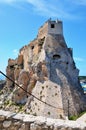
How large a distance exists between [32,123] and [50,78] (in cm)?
2480

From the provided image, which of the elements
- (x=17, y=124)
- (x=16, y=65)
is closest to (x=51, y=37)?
(x=16, y=65)

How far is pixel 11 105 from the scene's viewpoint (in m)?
33.9

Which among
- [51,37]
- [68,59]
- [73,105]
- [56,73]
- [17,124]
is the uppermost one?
[51,37]

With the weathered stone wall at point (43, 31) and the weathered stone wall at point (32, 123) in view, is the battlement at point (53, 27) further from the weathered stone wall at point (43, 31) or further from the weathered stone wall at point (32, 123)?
the weathered stone wall at point (32, 123)

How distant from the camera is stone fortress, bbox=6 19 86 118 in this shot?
28402 millimetres

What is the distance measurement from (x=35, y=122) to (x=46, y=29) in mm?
29053

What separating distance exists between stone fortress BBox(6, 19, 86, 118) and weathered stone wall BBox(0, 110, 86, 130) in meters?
19.9

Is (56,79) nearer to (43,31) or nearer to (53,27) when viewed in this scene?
(53,27)

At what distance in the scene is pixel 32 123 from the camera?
5898 millimetres

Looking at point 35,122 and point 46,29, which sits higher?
point 46,29

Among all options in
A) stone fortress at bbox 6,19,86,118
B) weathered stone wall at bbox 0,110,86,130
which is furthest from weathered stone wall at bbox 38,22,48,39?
weathered stone wall at bbox 0,110,86,130

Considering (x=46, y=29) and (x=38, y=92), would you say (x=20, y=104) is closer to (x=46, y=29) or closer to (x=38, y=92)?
(x=38, y=92)

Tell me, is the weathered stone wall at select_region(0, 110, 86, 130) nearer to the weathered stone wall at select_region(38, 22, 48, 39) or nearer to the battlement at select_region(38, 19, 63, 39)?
the battlement at select_region(38, 19, 63, 39)

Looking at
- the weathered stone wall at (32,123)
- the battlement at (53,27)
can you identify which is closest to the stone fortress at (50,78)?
the battlement at (53,27)
